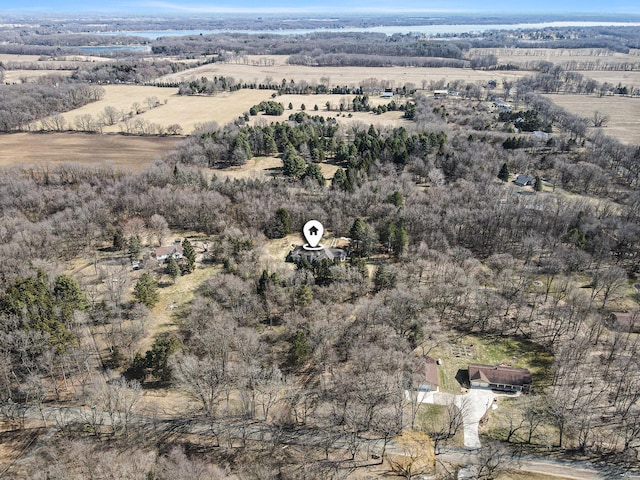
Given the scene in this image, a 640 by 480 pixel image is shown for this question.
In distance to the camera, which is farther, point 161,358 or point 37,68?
point 37,68

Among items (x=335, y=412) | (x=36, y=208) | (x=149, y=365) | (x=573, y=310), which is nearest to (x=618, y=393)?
(x=573, y=310)

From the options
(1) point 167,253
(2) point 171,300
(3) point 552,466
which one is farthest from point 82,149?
(3) point 552,466

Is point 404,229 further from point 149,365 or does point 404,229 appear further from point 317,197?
point 149,365

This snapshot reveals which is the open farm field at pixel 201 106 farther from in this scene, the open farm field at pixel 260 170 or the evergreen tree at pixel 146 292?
the evergreen tree at pixel 146 292

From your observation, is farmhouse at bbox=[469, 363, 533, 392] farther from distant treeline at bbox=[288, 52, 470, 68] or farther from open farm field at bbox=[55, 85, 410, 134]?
distant treeline at bbox=[288, 52, 470, 68]

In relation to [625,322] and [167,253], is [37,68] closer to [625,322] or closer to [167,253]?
[167,253]

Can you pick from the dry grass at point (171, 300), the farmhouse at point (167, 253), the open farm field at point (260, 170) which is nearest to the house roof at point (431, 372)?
the dry grass at point (171, 300)
